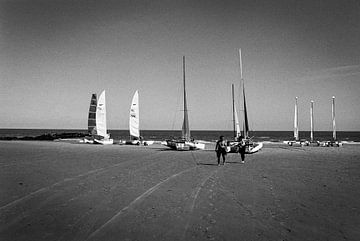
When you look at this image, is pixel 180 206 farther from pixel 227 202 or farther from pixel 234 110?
pixel 234 110

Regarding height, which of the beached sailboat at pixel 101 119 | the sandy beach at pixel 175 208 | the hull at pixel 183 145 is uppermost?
the beached sailboat at pixel 101 119

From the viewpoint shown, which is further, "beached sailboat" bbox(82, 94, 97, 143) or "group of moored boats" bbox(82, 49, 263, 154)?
"beached sailboat" bbox(82, 94, 97, 143)

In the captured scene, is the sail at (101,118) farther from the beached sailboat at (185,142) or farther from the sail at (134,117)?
the beached sailboat at (185,142)

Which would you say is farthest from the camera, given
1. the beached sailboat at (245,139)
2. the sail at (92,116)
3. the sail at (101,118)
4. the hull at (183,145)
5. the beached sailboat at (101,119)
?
the sail at (92,116)

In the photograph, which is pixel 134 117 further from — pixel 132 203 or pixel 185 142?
pixel 132 203

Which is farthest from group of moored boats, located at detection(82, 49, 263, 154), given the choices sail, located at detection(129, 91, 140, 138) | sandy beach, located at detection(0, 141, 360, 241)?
sandy beach, located at detection(0, 141, 360, 241)

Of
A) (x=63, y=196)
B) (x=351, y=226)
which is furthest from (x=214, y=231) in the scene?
(x=63, y=196)

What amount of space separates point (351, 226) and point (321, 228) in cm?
73

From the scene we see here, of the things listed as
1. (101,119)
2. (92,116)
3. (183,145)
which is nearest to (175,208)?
(183,145)

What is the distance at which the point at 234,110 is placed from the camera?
132 feet

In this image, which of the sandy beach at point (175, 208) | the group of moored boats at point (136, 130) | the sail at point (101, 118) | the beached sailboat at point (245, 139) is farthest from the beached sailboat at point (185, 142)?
the sail at point (101, 118)

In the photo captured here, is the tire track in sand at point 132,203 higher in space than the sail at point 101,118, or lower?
lower

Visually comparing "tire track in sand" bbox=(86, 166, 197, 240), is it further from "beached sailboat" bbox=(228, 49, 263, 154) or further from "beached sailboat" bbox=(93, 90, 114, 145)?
"beached sailboat" bbox=(93, 90, 114, 145)

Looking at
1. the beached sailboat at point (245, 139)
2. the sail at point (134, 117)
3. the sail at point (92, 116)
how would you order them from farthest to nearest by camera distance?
1. the sail at point (92, 116)
2. the sail at point (134, 117)
3. the beached sailboat at point (245, 139)
